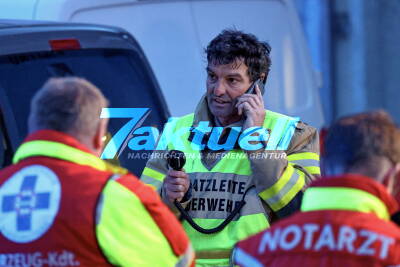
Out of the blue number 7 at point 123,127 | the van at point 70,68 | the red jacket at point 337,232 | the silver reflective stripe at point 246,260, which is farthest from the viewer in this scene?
the blue number 7 at point 123,127

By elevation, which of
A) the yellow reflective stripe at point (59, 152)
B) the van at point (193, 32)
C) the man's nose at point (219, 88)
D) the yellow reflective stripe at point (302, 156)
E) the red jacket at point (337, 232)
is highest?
the van at point (193, 32)

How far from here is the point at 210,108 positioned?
4152 millimetres

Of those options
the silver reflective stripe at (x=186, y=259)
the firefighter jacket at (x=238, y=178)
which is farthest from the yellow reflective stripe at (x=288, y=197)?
the silver reflective stripe at (x=186, y=259)

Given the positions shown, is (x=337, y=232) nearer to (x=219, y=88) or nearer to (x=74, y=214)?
(x=74, y=214)

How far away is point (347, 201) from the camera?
9.34 ft

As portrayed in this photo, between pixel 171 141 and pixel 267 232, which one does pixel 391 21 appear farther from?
pixel 267 232

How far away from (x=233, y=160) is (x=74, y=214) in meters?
1.11

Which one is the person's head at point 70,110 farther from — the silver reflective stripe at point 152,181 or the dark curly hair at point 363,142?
the silver reflective stripe at point 152,181

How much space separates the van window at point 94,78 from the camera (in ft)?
15.6

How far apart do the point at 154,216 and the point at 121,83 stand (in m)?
2.37

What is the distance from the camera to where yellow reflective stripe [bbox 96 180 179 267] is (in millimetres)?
3002

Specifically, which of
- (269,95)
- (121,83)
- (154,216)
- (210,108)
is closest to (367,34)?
(269,95)

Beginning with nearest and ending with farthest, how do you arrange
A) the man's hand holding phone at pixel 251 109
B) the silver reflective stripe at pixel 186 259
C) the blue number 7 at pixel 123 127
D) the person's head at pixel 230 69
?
1. the silver reflective stripe at pixel 186 259
2. the man's hand holding phone at pixel 251 109
3. the person's head at pixel 230 69
4. the blue number 7 at pixel 123 127

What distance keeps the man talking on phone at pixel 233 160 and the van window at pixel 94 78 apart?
0.87 meters
